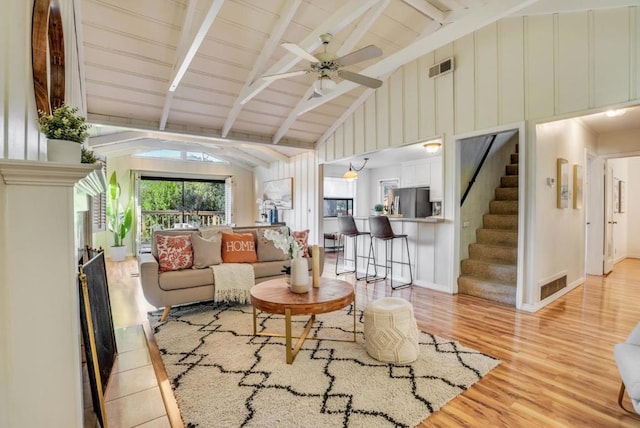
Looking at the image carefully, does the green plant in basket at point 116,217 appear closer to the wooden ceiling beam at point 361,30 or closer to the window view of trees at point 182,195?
the window view of trees at point 182,195

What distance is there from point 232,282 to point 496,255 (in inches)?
142

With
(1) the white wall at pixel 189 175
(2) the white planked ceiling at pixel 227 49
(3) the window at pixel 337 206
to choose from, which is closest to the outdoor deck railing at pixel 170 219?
(1) the white wall at pixel 189 175

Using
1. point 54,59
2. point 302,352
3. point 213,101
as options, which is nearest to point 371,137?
point 213,101

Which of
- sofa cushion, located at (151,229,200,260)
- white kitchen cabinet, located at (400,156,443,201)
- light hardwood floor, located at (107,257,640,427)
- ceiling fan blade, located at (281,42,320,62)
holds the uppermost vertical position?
ceiling fan blade, located at (281,42,320,62)

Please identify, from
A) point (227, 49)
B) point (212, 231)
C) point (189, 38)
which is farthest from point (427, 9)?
point (212, 231)

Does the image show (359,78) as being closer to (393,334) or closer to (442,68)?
(442,68)

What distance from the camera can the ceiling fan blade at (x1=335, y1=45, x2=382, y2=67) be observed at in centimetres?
274

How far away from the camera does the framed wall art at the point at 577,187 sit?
4562mm

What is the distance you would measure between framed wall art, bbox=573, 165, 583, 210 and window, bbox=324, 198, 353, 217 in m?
5.57

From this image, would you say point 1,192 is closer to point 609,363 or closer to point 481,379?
point 481,379

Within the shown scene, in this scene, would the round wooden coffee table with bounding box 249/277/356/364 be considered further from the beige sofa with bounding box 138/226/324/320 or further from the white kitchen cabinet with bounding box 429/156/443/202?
the white kitchen cabinet with bounding box 429/156/443/202

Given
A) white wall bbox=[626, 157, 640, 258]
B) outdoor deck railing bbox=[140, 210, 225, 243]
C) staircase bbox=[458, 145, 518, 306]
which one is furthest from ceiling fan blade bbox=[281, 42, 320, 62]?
white wall bbox=[626, 157, 640, 258]

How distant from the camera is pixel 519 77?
3.65 meters

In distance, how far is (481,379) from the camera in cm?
213
